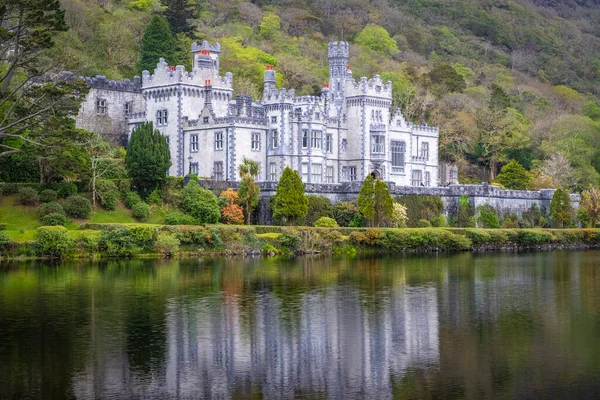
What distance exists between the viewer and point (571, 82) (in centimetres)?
17862

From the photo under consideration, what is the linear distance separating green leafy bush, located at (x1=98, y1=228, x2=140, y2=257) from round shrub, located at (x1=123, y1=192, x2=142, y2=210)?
7.83 m

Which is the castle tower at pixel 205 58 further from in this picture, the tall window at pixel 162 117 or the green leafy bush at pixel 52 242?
the green leafy bush at pixel 52 242

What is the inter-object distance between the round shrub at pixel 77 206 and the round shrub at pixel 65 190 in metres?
1.48

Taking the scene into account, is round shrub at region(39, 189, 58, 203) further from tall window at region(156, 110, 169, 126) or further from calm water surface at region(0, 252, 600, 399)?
tall window at region(156, 110, 169, 126)

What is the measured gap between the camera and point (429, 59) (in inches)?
6718

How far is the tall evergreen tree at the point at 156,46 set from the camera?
3868 inches

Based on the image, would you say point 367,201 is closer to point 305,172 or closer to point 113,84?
point 305,172

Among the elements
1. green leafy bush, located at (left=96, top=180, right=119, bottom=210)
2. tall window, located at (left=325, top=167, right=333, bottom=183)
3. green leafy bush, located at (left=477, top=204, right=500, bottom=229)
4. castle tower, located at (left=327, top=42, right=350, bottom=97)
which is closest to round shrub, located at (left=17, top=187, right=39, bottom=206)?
green leafy bush, located at (left=96, top=180, right=119, bottom=210)

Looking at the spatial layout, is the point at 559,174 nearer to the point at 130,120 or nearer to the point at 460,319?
the point at 130,120

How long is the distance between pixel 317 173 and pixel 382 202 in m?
8.64

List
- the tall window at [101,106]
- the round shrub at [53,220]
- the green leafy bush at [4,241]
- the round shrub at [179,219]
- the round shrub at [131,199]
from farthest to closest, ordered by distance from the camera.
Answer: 1. the tall window at [101,106]
2. the round shrub at [131,199]
3. the round shrub at [179,219]
4. the round shrub at [53,220]
5. the green leafy bush at [4,241]

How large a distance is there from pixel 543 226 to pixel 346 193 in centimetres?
2099

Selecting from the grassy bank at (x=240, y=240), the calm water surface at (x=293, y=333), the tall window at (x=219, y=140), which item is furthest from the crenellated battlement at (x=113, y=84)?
the calm water surface at (x=293, y=333)

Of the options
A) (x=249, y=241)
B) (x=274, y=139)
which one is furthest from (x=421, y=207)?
(x=249, y=241)
